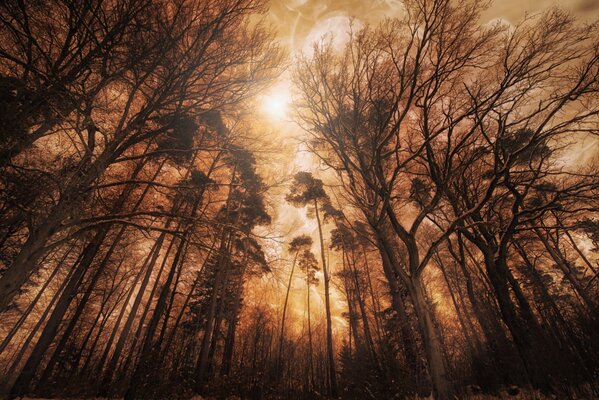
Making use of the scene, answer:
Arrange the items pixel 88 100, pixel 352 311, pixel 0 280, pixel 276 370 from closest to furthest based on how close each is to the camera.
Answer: pixel 0 280 < pixel 88 100 < pixel 276 370 < pixel 352 311

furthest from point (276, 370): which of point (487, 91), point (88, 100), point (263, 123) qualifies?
point (487, 91)

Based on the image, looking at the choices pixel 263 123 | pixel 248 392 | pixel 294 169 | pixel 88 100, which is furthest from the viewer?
pixel 248 392

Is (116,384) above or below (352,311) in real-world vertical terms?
below

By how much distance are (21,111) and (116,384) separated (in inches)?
297

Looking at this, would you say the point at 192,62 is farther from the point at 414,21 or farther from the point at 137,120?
the point at 414,21

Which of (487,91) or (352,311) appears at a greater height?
(487,91)

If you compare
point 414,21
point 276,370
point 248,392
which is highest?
point 414,21

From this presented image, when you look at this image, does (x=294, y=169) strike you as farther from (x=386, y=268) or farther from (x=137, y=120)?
(x=386, y=268)

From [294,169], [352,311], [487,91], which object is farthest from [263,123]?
[352,311]

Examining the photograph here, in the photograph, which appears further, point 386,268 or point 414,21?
point 386,268

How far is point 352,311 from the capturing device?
52.4ft

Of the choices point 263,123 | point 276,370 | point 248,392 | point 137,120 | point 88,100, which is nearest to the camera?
point 88,100

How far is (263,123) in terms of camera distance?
257 inches

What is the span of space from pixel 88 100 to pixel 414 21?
19.7 feet
